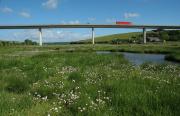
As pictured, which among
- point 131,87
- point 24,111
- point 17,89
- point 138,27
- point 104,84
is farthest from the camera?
point 138,27

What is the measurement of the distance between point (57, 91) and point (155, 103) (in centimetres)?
371

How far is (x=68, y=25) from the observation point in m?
123

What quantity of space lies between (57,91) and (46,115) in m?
2.95

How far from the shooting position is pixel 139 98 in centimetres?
859

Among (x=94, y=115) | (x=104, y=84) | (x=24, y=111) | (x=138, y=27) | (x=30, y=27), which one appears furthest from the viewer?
(x=138, y=27)

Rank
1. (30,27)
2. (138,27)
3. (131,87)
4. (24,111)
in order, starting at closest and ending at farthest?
(24,111), (131,87), (30,27), (138,27)

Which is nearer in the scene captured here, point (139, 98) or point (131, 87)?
point (139, 98)

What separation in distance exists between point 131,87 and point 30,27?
112655mm

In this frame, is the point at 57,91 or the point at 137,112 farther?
the point at 57,91

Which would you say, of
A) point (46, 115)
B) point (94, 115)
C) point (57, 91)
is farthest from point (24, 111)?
point (57, 91)

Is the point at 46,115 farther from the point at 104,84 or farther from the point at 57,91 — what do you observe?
the point at 104,84

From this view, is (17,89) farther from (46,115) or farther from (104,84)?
(46,115)

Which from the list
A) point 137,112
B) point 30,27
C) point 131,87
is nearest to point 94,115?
point 137,112

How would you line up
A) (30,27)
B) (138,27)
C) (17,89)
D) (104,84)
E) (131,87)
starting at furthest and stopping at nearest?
(138,27) < (30,27) < (17,89) < (104,84) < (131,87)
